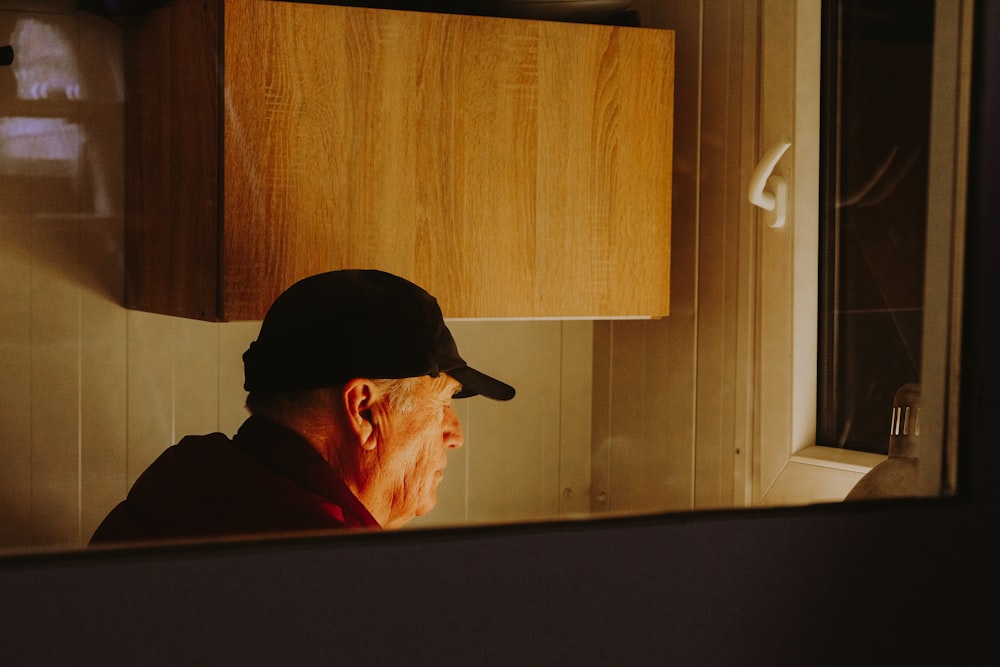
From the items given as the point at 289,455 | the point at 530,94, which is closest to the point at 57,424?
the point at 289,455

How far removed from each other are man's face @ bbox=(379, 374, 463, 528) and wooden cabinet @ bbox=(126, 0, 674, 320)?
12 centimetres

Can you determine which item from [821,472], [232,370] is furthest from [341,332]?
[821,472]

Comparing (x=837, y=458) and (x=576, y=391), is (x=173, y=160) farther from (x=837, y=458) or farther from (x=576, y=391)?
(x=837, y=458)

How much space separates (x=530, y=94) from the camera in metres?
1.45

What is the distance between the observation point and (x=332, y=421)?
119 centimetres

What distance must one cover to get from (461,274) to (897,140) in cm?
60

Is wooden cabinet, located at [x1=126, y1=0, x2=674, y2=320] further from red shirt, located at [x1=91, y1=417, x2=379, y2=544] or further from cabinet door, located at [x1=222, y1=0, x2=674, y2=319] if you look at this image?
red shirt, located at [x1=91, y1=417, x2=379, y2=544]

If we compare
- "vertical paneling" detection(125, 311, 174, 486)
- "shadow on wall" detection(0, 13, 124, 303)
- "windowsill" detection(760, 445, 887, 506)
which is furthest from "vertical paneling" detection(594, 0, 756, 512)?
"shadow on wall" detection(0, 13, 124, 303)

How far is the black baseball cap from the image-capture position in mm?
1178

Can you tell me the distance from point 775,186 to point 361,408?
2.13 ft

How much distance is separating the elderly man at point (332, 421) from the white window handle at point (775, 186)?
47 cm

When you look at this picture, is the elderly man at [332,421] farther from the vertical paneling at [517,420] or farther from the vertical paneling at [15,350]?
the vertical paneling at [15,350]

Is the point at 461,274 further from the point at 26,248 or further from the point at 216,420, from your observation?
the point at 26,248

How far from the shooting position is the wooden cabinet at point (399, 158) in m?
1.31
